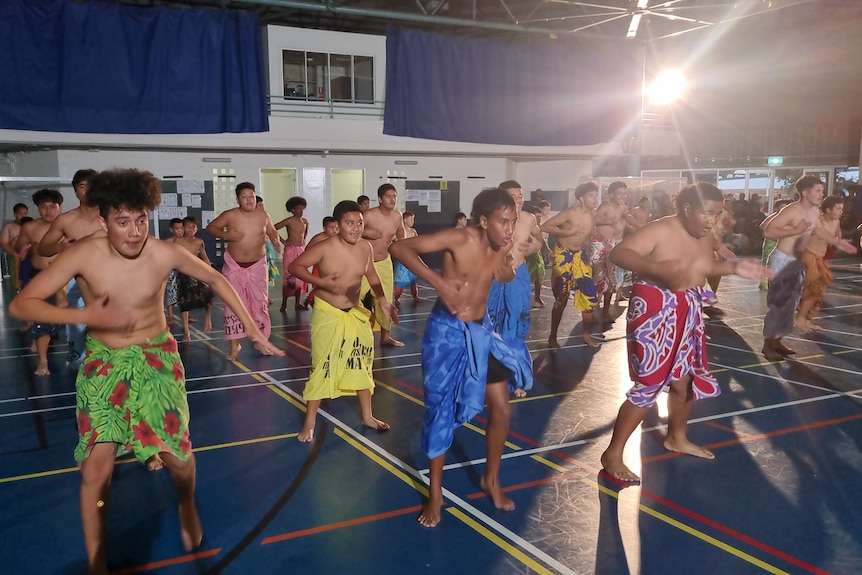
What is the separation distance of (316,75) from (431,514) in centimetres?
1551

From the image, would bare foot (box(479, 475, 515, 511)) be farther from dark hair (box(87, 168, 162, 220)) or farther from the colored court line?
dark hair (box(87, 168, 162, 220))

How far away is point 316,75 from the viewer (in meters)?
17.3

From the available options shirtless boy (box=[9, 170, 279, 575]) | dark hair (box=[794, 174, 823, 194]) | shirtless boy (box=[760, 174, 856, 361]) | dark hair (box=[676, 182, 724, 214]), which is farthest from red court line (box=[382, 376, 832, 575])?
dark hair (box=[794, 174, 823, 194])

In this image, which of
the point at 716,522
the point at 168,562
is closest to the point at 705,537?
the point at 716,522

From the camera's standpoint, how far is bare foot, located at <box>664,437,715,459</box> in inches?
172

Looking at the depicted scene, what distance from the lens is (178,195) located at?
53.9 feet

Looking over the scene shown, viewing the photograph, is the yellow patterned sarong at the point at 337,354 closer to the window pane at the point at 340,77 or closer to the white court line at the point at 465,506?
the white court line at the point at 465,506

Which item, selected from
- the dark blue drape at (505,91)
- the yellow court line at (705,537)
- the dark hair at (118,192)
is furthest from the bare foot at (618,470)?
the dark blue drape at (505,91)

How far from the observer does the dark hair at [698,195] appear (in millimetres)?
3982

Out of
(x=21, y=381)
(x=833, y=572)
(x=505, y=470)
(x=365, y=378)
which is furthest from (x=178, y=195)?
(x=833, y=572)

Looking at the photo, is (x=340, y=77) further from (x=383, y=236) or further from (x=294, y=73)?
(x=383, y=236)

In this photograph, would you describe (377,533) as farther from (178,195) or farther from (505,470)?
(178,195)

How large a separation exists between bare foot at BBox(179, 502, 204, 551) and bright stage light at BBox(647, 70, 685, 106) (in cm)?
2167

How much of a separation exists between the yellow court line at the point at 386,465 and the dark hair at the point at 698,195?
2244 millimetres
